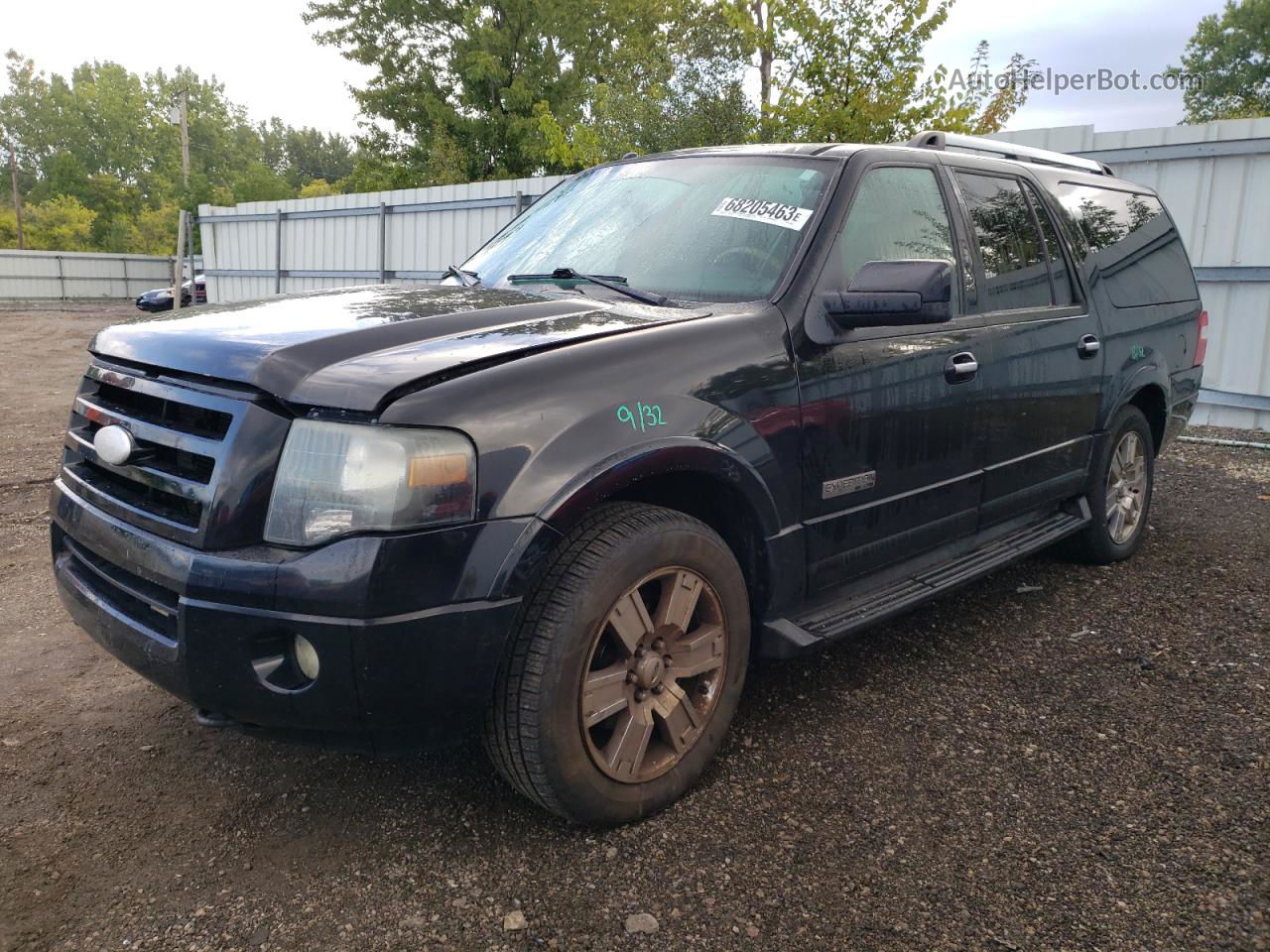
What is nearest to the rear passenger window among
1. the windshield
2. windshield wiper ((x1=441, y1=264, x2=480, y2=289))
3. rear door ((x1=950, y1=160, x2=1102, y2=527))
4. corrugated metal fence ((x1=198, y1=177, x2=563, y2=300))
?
rear door ((x1=950, y1=160, x2=1102, y2=527))

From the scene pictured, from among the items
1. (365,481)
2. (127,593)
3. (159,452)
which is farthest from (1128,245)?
(127,593)

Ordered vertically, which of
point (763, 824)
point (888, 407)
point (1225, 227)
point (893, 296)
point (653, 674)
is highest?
point (1225, 227)

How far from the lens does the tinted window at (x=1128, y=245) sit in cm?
436

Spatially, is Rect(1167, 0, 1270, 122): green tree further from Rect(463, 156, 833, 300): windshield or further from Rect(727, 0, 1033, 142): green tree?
Rect(463, 156, 833, 300): windshield

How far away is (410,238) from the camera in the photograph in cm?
1462

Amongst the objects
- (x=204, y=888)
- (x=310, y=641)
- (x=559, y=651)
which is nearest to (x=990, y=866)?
(x=559, y=651)

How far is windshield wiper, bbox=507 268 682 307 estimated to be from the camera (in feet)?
9.85

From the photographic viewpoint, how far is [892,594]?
128 inches

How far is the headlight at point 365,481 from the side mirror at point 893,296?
1351 millimetres

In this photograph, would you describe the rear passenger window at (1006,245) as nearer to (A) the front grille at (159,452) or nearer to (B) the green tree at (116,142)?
(A) the front grille at (159,452)

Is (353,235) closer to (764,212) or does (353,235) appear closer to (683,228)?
(683,228)

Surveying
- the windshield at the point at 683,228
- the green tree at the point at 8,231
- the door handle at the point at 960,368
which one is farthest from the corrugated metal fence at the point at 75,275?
the door handle at the point at 960,368

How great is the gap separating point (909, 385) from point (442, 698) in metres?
1.88

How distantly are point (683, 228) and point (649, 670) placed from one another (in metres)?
1.56
